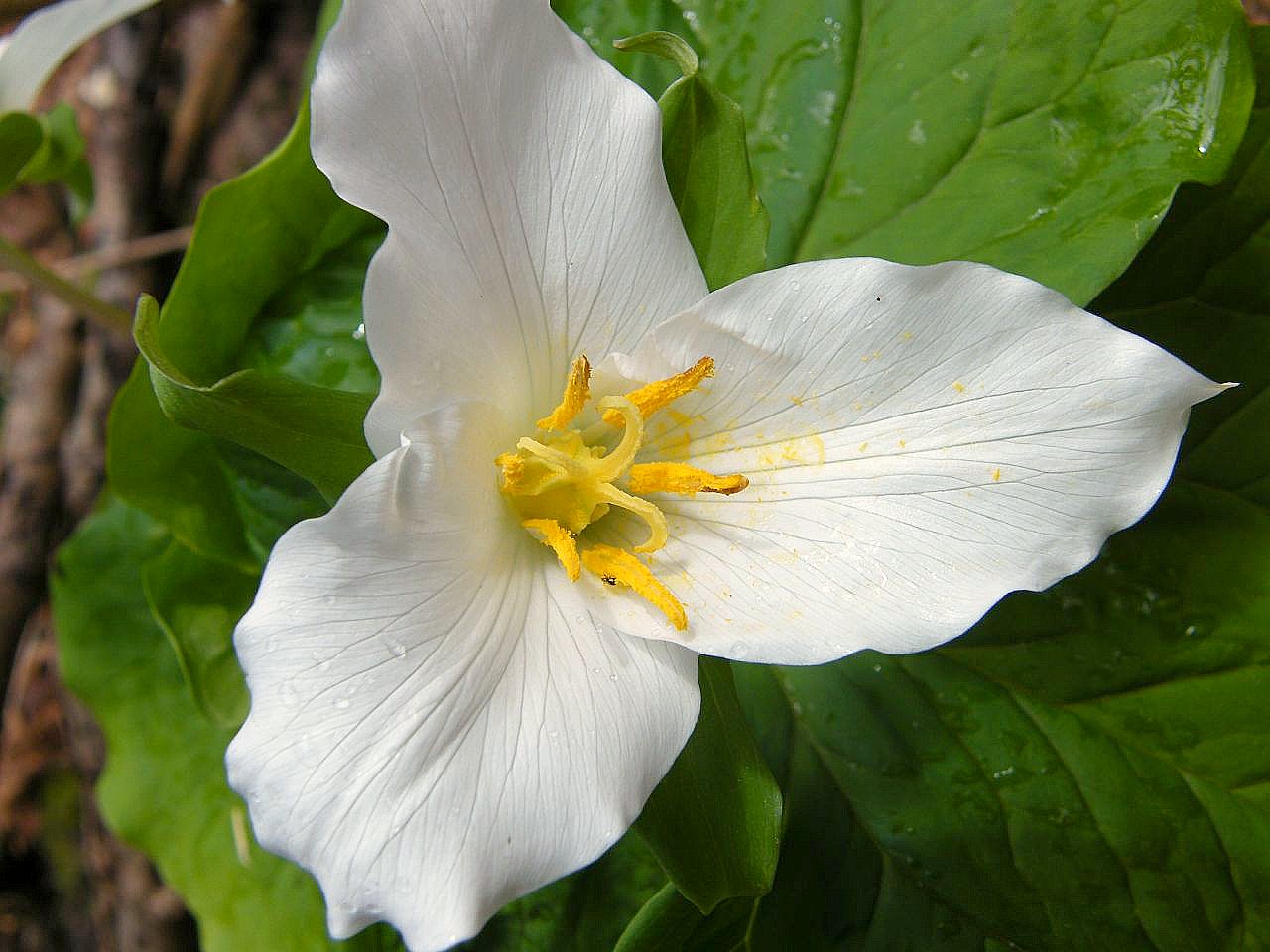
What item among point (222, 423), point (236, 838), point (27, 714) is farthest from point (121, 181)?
point (222, 423)

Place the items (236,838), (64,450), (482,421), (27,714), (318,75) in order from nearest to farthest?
(318,75)
(482,421)
(236,838)
(64,450)
(27,714)

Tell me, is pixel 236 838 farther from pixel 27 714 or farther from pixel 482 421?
pixel 482 421

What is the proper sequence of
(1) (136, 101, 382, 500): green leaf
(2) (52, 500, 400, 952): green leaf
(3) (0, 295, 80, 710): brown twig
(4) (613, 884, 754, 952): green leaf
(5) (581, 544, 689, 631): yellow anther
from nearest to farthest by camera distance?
(5) (581, 544, 689, 631): yellow anther → (4) (613, 884, 754, 952): green leaf → (1) (136, 101, 382, 500): green leaf → (2) (52, 500, 400, 952): green leaf → (3) (0, 295, 80, 710): brown twig

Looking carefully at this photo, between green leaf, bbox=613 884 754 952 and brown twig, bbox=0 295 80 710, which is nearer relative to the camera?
green leaf, bbox=613 884 754 952

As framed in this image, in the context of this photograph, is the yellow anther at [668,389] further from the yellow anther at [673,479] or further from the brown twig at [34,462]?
the brown twig at [34,462]

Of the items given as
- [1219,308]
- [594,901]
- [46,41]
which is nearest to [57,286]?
[46,41]

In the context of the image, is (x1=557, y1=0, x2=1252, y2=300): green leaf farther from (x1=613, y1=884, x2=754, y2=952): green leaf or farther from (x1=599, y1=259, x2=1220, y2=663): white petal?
(x1=613, y1=884, x2=754, y2=952): green leaf

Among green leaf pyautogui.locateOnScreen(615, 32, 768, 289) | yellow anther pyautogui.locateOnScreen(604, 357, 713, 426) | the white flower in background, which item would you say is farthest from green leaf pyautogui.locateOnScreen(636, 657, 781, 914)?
green leaf pyautogui.locateOnScreen(615, 32, 768, 289)
